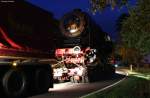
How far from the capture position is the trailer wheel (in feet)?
57.6

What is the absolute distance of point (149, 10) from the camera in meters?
18.2

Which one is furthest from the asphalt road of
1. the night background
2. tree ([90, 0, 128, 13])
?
tree ([90, 0, 128, 13])

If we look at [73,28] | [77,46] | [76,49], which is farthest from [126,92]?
[73,28]

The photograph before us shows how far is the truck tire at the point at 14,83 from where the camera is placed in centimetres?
1539

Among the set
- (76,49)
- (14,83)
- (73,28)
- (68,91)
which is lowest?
(68,91)

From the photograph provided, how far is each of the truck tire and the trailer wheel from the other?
105cm

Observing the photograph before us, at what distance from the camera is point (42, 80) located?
707 inches

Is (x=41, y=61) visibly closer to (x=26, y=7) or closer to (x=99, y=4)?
(x=26, y=7)

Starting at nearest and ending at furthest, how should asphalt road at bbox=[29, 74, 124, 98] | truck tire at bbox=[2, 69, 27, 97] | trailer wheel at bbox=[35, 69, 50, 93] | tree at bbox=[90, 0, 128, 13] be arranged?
tree at bbox=[90, 0, 128, 13] → truck tire at bbox=[2, 69, 27, 97] → asphalt road at bbox=[29, 74, 124, 98] → trailer wheel at bbox=[35, 69, 50, 93]

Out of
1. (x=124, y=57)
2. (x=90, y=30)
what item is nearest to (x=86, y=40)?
(x=90, y=30)

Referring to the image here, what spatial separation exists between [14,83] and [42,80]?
224 centimetres

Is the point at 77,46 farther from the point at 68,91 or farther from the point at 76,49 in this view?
the point at 68,91

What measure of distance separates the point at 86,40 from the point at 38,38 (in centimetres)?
929

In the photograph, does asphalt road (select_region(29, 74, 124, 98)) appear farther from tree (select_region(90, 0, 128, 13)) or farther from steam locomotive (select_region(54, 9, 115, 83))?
tree (select_region(90, 0, 128, 13))
